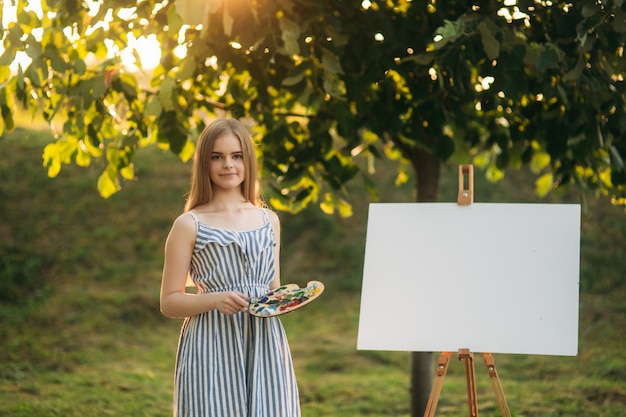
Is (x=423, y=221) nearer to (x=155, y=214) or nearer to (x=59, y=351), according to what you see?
(x=59, y=351)

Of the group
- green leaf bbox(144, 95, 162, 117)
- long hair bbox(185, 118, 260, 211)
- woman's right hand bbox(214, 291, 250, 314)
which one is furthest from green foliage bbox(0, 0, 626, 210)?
woman's right hand bbox(214, 291, 250, 314)

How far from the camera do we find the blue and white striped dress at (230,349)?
2.81 m

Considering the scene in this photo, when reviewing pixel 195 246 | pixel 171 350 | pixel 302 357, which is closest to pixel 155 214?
pixel 171 350

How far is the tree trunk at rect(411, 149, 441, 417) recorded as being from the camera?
4816 millimetres

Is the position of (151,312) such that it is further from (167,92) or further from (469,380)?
(469,380)

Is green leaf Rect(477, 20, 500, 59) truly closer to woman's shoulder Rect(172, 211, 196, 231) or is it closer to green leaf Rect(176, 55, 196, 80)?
green leaf Rect(176, 55, 196, 80)

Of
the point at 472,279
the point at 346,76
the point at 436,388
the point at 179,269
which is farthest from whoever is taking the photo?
the point at 346,76

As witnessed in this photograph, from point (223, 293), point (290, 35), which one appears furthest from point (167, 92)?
point (223, 293)

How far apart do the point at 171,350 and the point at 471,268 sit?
13.8ft

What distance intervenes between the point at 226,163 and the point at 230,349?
59 centimetres

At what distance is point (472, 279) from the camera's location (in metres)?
3.52

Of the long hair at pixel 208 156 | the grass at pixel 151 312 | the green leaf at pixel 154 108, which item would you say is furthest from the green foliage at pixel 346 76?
the grass at pixel 151 312

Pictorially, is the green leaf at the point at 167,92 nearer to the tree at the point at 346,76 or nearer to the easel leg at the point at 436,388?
the tree at the point at 346,76

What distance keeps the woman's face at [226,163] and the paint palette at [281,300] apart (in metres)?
0.40
